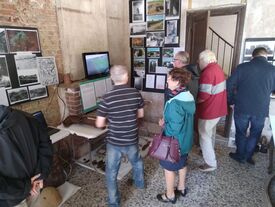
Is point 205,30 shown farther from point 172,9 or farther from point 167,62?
point 167,62

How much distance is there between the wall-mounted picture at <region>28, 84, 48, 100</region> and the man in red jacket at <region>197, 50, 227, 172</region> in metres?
1.87

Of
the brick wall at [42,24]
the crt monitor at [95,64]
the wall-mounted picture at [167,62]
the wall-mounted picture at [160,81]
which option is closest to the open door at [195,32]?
the wall-mounted picture at [167,62]

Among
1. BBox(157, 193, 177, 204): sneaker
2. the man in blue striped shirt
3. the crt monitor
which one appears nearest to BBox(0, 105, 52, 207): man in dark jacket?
the man in blue striped shirt

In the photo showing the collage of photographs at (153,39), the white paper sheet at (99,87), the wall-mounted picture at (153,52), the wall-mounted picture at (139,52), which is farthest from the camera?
the wall-mounted picture at (139,52)

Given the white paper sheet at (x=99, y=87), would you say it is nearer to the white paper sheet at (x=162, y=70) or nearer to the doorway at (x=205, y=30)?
the white paper sheet at (x=162, y=70)

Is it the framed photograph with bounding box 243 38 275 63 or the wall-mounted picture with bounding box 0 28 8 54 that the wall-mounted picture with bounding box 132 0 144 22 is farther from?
the wall-mounted picture with bounding box 0 28 8 54

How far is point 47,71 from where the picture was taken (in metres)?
2.58

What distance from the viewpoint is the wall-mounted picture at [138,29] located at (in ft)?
12.2

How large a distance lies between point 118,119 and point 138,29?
2375 mm

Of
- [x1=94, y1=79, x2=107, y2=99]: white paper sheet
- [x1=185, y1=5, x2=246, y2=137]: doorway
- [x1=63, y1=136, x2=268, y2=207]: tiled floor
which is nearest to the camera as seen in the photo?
[x1=63, y1=136, x2=268, y2=207]: tiled floor

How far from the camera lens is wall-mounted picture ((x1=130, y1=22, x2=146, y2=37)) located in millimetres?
3725

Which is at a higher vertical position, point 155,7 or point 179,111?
point 155,7

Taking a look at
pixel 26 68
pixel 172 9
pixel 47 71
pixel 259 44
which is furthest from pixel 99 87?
pixel 259 44

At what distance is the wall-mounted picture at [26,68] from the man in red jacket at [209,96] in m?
1.92
